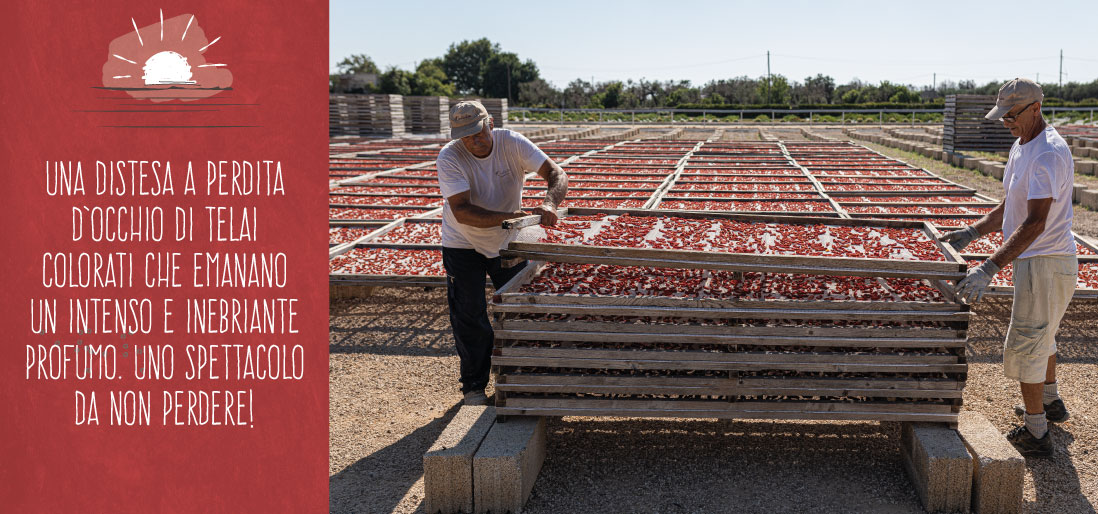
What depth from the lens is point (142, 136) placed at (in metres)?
3.30

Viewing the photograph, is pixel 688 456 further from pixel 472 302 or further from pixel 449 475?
pixel 472 302

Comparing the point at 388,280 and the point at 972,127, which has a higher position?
the point at 972,127

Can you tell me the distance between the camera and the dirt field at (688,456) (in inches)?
147

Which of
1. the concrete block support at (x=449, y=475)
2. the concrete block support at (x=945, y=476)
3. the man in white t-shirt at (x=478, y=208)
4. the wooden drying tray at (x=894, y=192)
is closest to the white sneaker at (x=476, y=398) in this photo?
the man in white t-shirt at (x=478, y=208)

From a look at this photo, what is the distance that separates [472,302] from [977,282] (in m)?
2.79

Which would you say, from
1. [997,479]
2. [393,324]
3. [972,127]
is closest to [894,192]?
[393,324]

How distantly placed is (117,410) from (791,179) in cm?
1174

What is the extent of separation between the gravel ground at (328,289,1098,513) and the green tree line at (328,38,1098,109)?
51.5 meters

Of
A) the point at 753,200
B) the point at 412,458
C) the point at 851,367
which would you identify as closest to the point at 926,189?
the point at 753,200

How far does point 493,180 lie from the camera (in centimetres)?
461

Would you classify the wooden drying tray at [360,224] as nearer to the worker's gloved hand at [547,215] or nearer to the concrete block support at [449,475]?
the worker's gloved hand at [547,215]

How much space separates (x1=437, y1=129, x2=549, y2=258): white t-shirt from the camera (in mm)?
4566

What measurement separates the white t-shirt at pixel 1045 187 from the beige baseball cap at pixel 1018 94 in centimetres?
19

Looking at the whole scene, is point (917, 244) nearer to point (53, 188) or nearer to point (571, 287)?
point (571, 287)
